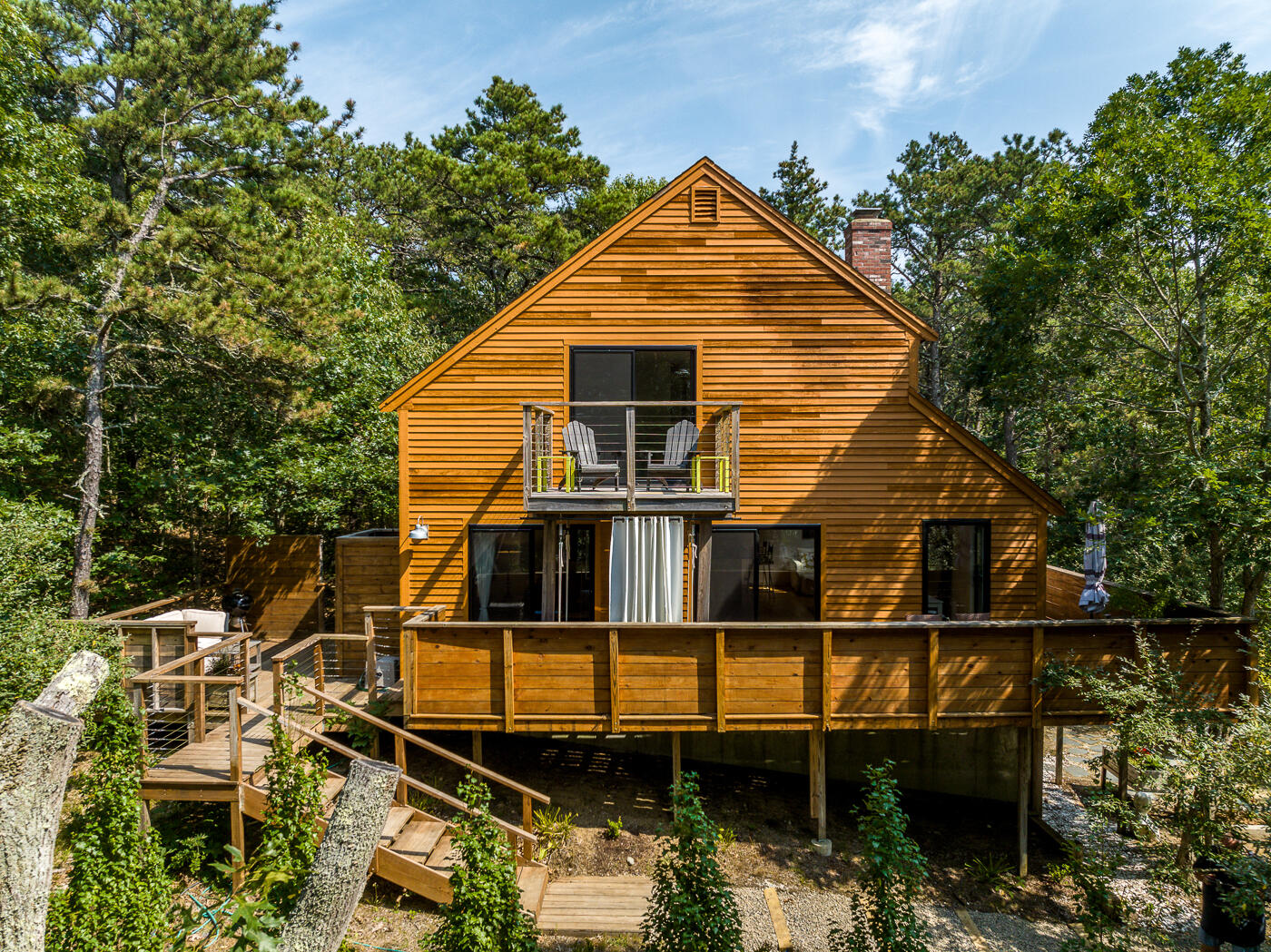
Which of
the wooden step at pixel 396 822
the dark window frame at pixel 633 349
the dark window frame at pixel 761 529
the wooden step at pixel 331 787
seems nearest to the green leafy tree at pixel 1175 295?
the dark window frame at pixel 761 529

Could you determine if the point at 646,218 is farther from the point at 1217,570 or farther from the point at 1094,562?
the point at 1217,570

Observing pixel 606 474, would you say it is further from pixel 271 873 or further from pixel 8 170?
pixel 8 170

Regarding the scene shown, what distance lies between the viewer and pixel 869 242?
1126 cm

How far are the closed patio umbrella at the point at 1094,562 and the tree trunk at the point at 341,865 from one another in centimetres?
956

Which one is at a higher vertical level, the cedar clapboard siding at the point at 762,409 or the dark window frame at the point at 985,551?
the cedar clapboard siding at the point at 762,409

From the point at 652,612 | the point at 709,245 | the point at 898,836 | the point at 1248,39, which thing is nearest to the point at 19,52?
the point at 709,245

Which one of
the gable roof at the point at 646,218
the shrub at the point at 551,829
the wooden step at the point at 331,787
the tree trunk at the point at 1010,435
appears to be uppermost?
the gable roof at the point at 646,218

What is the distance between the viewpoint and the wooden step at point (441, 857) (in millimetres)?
6738

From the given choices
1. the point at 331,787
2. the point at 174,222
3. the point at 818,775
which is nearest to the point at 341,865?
the point at 331,787

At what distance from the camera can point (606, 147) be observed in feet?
83.4

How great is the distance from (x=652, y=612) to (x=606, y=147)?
23.4m

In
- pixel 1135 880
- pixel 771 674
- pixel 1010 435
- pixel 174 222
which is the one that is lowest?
pixel 1135 880

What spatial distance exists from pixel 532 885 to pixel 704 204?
9.96 m

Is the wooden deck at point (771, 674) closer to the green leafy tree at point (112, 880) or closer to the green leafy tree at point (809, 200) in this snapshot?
the green leafy tree at point (112, 880)
